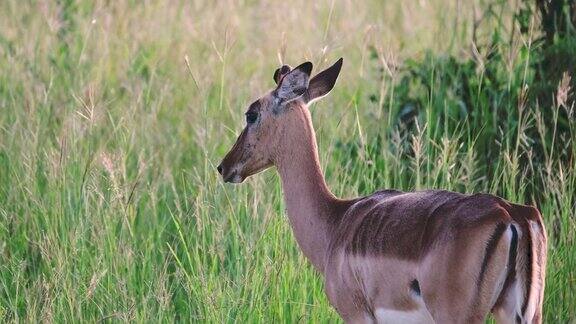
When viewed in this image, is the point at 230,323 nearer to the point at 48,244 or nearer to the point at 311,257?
the point at 311,257

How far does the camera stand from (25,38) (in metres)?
7.89

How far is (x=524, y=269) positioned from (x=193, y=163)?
2996mm

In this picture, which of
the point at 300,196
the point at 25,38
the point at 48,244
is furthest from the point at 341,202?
the point at 25,38

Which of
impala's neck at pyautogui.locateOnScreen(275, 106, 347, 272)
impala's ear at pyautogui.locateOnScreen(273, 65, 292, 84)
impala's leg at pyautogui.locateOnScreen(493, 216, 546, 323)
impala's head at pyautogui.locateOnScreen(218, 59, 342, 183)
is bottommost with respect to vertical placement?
impala's leg at pyautogui.locateOnScreen(493, 216, 546, 323)

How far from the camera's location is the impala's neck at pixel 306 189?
502 centimetres

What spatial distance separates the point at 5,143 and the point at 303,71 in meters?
2.05

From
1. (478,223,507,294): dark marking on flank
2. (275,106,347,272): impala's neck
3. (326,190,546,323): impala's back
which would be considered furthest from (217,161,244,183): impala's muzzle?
(478,223,507,294): dark marking on flank

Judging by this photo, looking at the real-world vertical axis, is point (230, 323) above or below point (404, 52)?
below

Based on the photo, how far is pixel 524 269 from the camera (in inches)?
157

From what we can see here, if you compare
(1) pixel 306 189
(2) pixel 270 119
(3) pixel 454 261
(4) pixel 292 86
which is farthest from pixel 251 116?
(3) pixel 454 261

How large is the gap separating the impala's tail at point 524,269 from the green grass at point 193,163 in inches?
41.9

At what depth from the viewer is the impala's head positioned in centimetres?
499

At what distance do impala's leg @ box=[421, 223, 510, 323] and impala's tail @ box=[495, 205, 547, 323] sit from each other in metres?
0.04

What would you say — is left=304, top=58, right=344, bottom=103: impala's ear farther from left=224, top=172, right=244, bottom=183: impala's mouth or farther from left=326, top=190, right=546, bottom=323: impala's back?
left=326, top=190, right=546, bottom=323: impala's back
